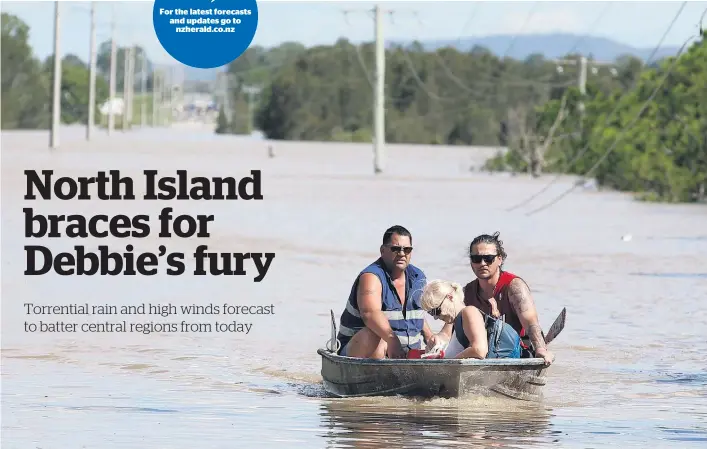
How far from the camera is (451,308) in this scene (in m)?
12.6

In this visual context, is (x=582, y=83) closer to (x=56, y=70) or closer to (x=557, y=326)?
(x=56, y=70)

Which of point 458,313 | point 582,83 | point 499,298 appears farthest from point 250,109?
point 458,313

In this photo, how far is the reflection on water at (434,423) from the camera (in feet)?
38.5

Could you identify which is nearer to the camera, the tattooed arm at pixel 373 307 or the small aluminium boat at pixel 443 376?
the small aluminium boat at pixel 443 376

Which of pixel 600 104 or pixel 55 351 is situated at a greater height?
pixel 600 104

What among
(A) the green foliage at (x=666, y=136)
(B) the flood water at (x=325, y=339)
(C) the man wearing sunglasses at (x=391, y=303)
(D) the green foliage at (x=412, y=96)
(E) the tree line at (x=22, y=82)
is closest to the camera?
(B) the flood water at (x=325, y=339)

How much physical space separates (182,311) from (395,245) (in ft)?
26.1

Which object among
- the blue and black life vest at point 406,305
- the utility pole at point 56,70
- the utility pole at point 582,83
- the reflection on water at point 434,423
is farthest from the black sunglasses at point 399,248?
the utility pole at point 56,70

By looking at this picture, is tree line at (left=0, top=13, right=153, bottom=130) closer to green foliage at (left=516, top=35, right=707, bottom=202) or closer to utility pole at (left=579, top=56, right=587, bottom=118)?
utility pole at (left=579, top=56, right=587, bottom=118)

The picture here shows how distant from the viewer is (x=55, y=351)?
16906mm

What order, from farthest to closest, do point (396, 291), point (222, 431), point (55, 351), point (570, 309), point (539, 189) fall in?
point (539, 189) < point (570, 309) < point (55, 351) < point (396, 291) < point (222, 431)

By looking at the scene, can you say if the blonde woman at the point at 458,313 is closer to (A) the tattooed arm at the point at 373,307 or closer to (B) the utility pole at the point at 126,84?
(A) the tattooed arm at the point at 373,307

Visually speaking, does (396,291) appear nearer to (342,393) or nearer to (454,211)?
(342,393)

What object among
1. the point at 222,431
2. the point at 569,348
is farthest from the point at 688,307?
the point at 222,431
